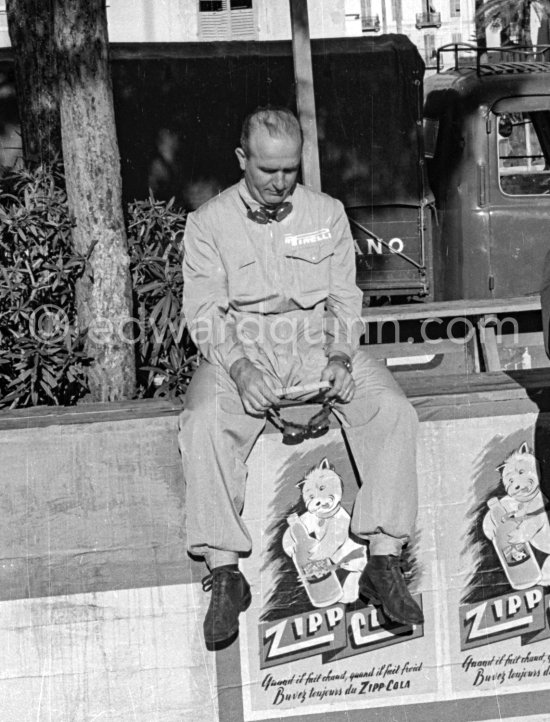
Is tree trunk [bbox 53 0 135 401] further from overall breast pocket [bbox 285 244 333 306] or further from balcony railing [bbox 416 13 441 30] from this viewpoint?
balcony railing [bbox 416 13 441 30]

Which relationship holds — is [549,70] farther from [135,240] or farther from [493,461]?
[493,461]

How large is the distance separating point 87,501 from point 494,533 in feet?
4.94

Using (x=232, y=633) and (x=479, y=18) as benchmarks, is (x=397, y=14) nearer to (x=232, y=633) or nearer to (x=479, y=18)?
(x=479, y=18)

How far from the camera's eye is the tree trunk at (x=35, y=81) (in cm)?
558

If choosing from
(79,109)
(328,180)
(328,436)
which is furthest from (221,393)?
(328,180)

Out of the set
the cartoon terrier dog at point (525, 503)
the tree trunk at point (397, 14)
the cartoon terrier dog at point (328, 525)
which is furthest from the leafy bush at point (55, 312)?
the tree trunk at point (397, 14)

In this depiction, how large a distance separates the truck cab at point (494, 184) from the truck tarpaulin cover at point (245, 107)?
495 millimetres

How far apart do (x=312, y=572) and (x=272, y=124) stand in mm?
1601

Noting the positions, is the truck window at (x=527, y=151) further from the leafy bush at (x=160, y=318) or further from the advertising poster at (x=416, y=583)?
the advertising poster at (x=416, y=583)

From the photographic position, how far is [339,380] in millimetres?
3639

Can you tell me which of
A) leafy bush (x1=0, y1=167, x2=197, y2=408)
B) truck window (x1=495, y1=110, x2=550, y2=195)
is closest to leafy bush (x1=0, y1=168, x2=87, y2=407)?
leafy bush (x1=0, y1=167, x2=197, y2=408)

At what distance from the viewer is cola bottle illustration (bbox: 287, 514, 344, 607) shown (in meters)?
3.89

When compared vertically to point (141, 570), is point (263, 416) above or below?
above

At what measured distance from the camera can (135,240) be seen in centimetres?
518
